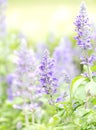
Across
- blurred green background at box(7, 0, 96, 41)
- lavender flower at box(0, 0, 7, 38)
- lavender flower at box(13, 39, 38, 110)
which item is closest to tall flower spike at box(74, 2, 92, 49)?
lavender flower at box(13, 39, 38, 110)

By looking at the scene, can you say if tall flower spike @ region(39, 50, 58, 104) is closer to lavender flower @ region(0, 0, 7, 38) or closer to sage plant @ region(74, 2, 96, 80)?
sage plant @ region(74, 2, 96, 80)

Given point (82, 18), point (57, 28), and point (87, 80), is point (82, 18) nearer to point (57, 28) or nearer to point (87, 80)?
point (87, 80)

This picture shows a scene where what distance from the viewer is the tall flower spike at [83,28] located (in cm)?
334

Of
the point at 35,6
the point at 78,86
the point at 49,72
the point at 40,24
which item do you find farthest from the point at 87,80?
the point at 35,6

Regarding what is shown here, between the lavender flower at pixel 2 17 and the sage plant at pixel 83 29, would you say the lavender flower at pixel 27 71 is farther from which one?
the lavender flower at pixel 2 17

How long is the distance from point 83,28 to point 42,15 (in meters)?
11.2

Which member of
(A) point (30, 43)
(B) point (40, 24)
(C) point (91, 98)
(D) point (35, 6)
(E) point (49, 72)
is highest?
(D) point (35, 6)

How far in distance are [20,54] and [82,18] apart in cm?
153

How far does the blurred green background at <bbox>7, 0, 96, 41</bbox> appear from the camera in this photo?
1180 cm

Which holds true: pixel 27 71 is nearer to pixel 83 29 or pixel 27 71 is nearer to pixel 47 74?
pixel 47 74

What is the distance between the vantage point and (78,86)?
3299mm

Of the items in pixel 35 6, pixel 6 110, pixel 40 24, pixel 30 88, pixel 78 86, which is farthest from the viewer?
pixel 35 6

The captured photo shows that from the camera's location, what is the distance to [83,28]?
334cm

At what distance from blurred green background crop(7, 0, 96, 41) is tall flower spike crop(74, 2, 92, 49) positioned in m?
7.24
